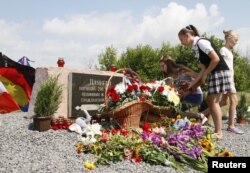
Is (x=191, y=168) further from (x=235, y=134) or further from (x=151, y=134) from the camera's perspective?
(x=235, y=134)

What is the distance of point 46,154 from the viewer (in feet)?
15.1

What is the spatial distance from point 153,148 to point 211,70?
5.23 ft

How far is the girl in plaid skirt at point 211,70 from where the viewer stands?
5.80m

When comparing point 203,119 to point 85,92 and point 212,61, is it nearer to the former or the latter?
point 212,61

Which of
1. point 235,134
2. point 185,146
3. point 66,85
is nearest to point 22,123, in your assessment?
point 66,85

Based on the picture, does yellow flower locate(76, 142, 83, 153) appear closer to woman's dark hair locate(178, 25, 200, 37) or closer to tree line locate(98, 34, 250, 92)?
woman's dark hair locate(178, 25, 200, 37)

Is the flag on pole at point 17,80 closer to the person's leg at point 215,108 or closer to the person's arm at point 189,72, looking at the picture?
the person's arm at point 189,72

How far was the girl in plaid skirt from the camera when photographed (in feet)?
→ 19.0

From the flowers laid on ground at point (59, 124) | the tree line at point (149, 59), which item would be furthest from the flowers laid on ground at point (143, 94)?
the tree line at point (149, 59)

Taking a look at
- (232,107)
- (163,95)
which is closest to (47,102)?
(163,95)

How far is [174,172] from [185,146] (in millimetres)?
626

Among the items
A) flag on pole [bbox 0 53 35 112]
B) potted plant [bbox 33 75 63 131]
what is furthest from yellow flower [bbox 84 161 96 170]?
flag on pole [bbox 0 53 35 112]

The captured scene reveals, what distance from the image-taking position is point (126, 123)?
5965 mm

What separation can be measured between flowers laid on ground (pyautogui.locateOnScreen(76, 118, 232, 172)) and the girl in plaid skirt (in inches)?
25.6
